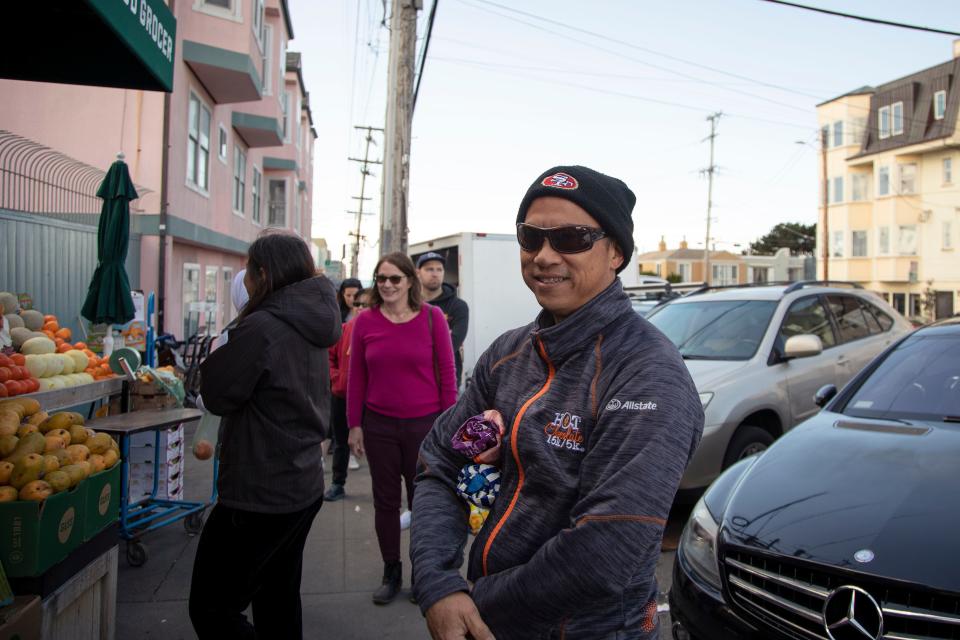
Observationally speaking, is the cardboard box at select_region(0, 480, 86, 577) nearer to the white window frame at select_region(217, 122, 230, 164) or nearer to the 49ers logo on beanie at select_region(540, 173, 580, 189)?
the 49ers logo on beanie at select_region(540, 173, 580, 189)

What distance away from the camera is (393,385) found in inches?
167

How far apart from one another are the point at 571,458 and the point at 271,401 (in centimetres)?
167

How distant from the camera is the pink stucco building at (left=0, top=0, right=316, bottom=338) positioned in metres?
11.8

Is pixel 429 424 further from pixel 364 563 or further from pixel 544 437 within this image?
pixel 544 437

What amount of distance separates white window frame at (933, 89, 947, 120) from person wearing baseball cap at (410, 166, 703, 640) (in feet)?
140

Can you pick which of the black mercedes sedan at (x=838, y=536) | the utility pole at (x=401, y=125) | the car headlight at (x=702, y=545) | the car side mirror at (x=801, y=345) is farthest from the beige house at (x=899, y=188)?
the car headlight at (x=702, y=545)

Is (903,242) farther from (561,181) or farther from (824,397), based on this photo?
(561,181)

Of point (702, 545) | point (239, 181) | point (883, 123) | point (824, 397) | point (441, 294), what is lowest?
point (702, 545)

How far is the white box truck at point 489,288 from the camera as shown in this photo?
11188 mm

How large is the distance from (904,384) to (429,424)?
2.87 m

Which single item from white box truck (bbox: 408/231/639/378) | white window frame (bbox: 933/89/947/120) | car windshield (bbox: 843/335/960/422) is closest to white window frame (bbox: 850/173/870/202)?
white window frame (bbox: 933/89/947/120)

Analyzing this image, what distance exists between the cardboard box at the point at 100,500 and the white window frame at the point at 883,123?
44.1 meters

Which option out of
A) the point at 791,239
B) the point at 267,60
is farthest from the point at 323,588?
the point at 791,239

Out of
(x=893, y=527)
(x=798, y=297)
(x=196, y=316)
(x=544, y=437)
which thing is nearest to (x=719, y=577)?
(x=893, y=527)
